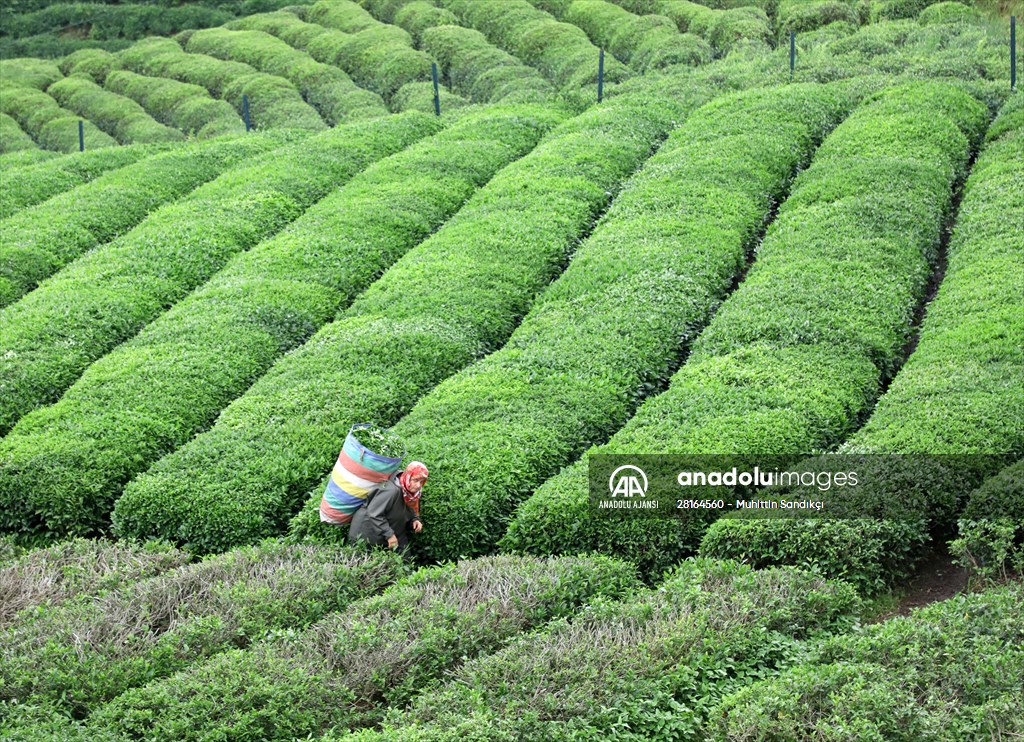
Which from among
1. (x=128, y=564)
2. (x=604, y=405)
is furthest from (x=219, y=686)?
(x=604, y=405)

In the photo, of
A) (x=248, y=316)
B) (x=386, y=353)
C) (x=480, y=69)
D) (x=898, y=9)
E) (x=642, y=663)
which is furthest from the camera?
(x=480, y=69)

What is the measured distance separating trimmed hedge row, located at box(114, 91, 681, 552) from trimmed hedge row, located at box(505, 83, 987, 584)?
397 centimetres

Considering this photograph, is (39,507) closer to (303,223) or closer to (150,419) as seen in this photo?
(150,419)

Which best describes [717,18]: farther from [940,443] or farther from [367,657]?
[367,657]

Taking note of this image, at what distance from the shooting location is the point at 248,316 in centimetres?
2145

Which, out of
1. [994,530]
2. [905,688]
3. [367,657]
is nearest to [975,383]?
[994,530]

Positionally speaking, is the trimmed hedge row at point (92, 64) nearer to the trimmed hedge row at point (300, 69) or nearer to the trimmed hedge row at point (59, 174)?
the trimmed hedge row at point (300, 69)

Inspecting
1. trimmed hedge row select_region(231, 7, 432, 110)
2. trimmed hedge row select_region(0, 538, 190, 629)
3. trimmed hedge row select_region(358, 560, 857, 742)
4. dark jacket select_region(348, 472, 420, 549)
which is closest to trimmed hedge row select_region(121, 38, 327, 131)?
trimmed hedge row select_region(231, 7, 432, 110)

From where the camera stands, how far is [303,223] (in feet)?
85.9

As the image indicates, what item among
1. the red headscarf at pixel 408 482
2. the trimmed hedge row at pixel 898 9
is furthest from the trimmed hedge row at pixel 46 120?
the red headscarf at pixel 408 482

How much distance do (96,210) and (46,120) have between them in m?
19.8

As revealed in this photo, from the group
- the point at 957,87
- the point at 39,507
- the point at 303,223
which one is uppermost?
the point at 957,87

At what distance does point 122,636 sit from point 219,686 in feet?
6.38

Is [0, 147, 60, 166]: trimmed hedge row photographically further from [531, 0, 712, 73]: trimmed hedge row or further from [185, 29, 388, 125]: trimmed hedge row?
[531, 0, 712, 73]: trimmed hedge row
